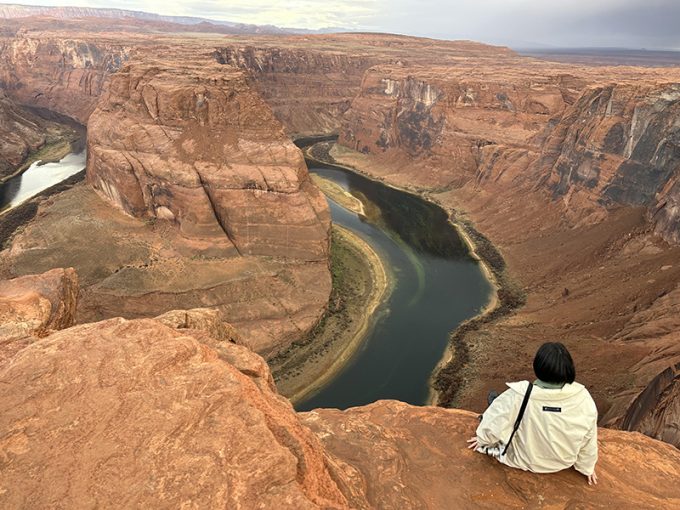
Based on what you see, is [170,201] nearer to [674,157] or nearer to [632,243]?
[632,243]

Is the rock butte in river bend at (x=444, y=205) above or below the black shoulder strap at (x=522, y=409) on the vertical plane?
below

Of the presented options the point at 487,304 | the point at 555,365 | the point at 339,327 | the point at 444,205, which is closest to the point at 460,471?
the point at 555,365

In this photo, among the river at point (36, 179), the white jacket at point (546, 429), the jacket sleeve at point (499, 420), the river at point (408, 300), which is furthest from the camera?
the river at point (36, 179)

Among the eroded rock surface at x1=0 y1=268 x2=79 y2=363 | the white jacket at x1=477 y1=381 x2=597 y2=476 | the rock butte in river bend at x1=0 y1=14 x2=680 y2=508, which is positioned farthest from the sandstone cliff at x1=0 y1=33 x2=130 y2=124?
the white jacket at x1=477 y1=381 x2=597 y2=476

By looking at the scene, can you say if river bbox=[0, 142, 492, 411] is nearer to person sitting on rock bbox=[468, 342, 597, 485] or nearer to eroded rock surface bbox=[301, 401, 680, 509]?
eroded rock surface bbox=[301, 401, 680, 509]

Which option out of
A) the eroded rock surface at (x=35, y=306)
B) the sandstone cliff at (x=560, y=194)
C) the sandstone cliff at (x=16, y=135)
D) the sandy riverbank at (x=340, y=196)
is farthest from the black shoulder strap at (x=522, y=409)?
the sandstone cliff at (x=16, y=135)

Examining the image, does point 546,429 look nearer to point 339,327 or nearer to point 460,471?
point 460,471

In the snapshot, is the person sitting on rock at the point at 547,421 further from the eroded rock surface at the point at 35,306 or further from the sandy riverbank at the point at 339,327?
the sandy riverbank at the point at 339,327
